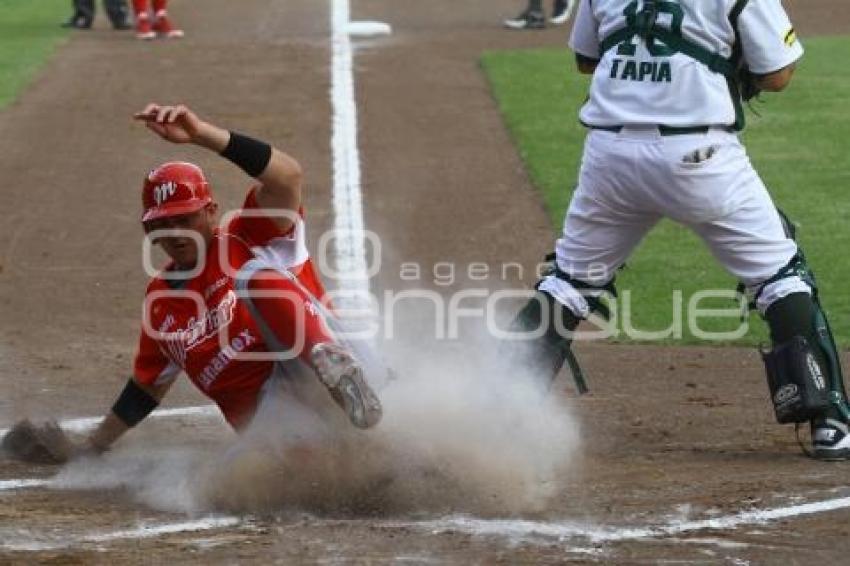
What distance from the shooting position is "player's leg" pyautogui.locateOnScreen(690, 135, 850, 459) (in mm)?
6535

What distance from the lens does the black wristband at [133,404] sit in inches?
269

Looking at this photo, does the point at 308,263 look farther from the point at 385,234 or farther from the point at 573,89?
the point at 573,89

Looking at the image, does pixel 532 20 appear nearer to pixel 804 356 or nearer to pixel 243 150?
pixel 804 356

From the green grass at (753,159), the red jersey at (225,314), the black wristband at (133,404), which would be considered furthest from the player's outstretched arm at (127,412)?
the green grass at (753,159)

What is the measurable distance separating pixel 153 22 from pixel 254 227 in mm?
14929

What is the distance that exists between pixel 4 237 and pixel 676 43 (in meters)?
6.43

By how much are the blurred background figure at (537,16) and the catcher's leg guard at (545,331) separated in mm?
14573

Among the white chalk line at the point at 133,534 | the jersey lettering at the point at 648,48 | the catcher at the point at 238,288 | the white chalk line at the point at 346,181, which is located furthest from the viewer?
the white chalk line at the point at 346,181

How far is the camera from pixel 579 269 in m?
6.85

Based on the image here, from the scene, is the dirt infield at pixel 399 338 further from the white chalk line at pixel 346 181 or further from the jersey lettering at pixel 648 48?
the jersey lettering at pixel 648 48

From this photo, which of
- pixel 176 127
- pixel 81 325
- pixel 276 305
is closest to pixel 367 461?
pixel 276 305

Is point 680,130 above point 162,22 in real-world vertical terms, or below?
above

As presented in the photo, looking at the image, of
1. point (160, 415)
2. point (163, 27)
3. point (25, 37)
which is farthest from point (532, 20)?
point (160, 415)

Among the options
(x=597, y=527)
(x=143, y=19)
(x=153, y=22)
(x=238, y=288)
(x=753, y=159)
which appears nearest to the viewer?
(x=597, y=527)
